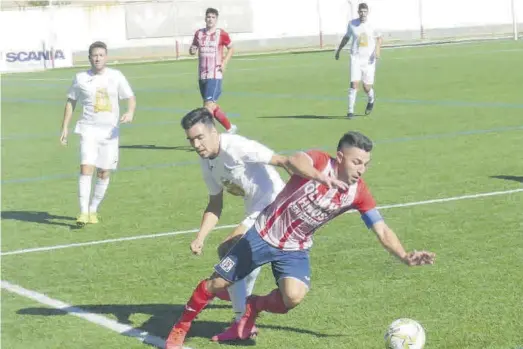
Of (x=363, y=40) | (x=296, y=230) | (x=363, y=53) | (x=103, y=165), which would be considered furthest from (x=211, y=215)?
(x=363, y=40)

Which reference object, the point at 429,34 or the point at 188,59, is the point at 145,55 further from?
the point at 429,34

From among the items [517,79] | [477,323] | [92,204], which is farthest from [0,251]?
[517,79]

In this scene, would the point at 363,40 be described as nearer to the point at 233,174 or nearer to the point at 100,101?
the point at 100,101

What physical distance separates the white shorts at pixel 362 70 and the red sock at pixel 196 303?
51.8 feet

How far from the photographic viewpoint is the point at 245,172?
8.33 meters

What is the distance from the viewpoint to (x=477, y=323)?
333 inches

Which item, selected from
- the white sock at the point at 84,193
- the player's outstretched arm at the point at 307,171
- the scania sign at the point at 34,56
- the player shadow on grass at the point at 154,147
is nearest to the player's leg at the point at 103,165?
the white sock at the point at 84,193

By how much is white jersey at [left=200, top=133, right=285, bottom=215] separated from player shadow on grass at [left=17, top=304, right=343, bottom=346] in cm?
101

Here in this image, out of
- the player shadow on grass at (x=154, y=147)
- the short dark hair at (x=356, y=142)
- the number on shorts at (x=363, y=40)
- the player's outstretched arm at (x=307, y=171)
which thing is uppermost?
the number on shorts at (x=363, y=40)

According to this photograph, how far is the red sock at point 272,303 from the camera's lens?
8227mm

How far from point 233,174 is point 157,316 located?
1.67 meters

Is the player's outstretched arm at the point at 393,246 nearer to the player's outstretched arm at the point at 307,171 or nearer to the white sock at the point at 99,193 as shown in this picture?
the player's outstretched arm at the point at 307,171

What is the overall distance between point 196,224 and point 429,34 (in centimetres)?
4910

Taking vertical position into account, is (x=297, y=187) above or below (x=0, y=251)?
above
